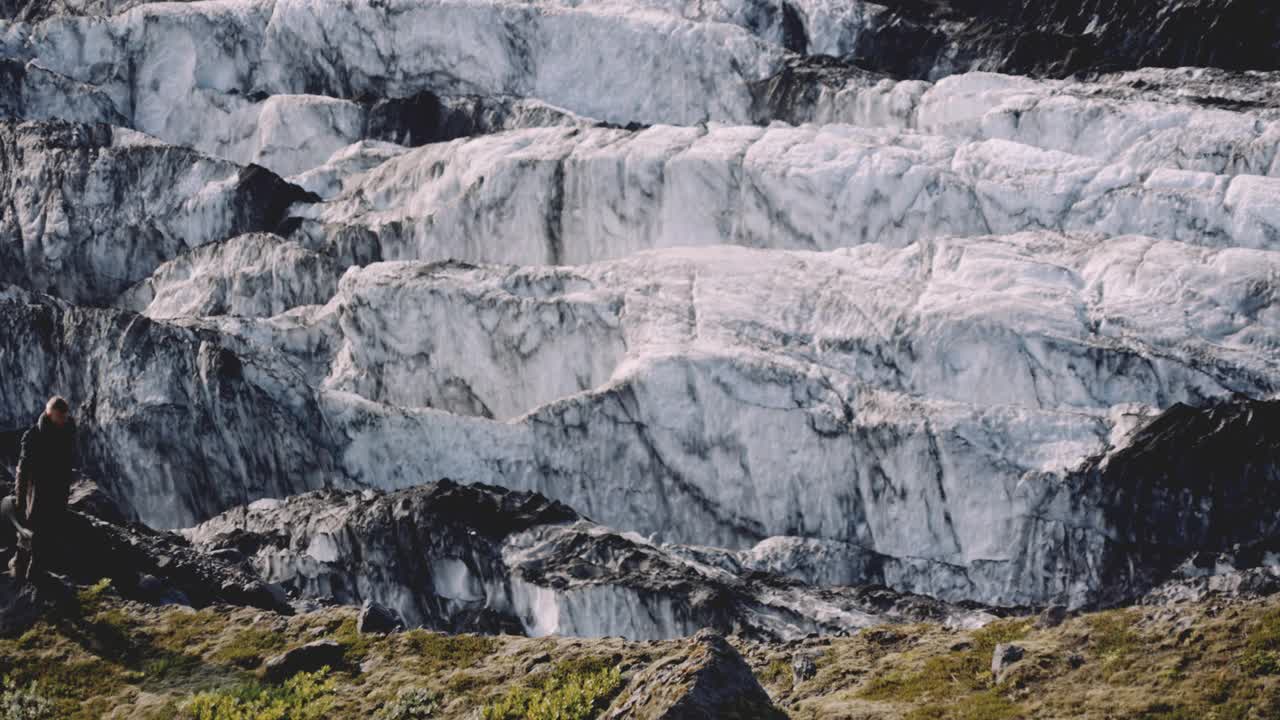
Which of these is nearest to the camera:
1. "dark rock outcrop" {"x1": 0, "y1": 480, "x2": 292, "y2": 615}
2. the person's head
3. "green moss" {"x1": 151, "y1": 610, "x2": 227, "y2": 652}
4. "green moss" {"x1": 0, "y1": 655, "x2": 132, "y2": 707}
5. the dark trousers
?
"green moss" {"x1": 0, "y1": 655, "x2": 132, "y2": 707}

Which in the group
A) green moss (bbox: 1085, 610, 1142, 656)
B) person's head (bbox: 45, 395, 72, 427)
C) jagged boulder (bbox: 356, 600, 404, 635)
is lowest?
jagged boulder (bbox: 356, 600, 404, 635)

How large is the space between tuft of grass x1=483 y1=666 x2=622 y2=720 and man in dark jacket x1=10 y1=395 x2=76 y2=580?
6.86 meters

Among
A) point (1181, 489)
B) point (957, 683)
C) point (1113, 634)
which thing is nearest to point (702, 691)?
point (957, 683)

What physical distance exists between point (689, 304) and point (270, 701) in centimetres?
3878

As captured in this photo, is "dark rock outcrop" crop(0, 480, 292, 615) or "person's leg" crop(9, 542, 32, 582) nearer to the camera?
"person's leg" crop(9, 542, 32, 582)

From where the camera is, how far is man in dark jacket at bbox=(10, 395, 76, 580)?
74.3ft

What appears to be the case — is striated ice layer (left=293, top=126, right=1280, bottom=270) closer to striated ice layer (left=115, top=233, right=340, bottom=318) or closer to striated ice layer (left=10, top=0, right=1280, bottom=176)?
striated ice layer (left=115, top=233, right=340, bottom=318)

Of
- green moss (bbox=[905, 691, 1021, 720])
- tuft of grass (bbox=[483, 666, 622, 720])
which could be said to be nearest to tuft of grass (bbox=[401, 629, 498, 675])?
tuft of grass (bbox=[483, 666, 622, 720])

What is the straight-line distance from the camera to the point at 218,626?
23.8 metres

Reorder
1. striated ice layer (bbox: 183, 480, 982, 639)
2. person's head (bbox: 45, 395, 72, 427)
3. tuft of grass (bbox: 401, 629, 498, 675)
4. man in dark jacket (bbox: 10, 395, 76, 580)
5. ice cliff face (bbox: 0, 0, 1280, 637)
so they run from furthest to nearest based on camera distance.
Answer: ice cliff face (bbox: 0, 0, 1280, 637) → striated ice layer (bbox: 183, 480, 982, 639) → man in dark jacket (bbox: 10, 395, 76, 580) → person's head (bbox: 45, 395, 72, 427) → tuft of grass (bbox: 401, 629, 498, 675)

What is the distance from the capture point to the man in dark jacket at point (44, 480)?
891 inches

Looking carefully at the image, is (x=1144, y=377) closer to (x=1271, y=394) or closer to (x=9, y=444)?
(x=1271, y=394)

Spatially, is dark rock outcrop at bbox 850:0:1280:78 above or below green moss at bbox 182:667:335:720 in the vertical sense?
above

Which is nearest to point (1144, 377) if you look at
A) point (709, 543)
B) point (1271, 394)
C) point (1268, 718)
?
point (1271, 394)
